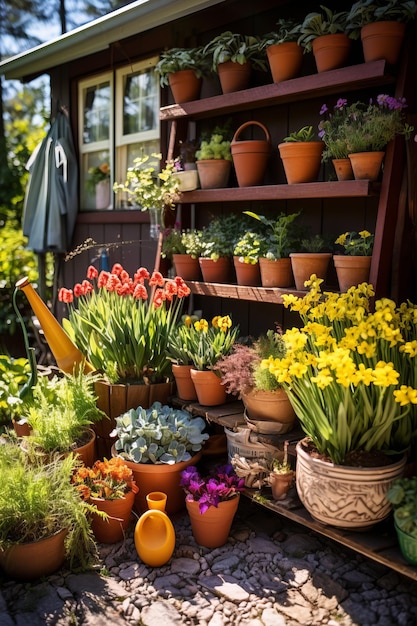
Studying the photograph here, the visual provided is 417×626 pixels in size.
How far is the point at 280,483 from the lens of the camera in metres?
3.00

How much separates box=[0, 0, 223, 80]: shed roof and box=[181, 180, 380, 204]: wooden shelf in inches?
42.3

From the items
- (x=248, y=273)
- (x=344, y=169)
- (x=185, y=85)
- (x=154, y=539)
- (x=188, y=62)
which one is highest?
(x=188, y=62)

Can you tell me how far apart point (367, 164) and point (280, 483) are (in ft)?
5.17

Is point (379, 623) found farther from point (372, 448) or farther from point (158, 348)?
point (158, 348)

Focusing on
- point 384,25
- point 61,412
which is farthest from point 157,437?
point 384,25

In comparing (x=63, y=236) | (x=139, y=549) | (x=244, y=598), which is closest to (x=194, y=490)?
(x=139, y=549)

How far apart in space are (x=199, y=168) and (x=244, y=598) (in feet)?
8.31

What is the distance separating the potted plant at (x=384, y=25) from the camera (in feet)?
10.00

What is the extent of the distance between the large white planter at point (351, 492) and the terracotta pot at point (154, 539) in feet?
2.20

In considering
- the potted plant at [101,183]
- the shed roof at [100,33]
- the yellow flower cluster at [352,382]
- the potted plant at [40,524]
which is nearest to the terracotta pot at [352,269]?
the yellow flower cluster at [352,382]

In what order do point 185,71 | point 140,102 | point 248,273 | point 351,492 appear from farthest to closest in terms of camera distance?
point 140,102 < point 185,71 < point 248,273 < point 351,492

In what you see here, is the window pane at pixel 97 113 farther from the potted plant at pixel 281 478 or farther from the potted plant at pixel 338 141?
the potted plant at pixel 281 478

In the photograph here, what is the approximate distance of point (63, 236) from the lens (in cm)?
571

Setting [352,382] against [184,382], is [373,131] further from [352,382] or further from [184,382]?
[184,382]
